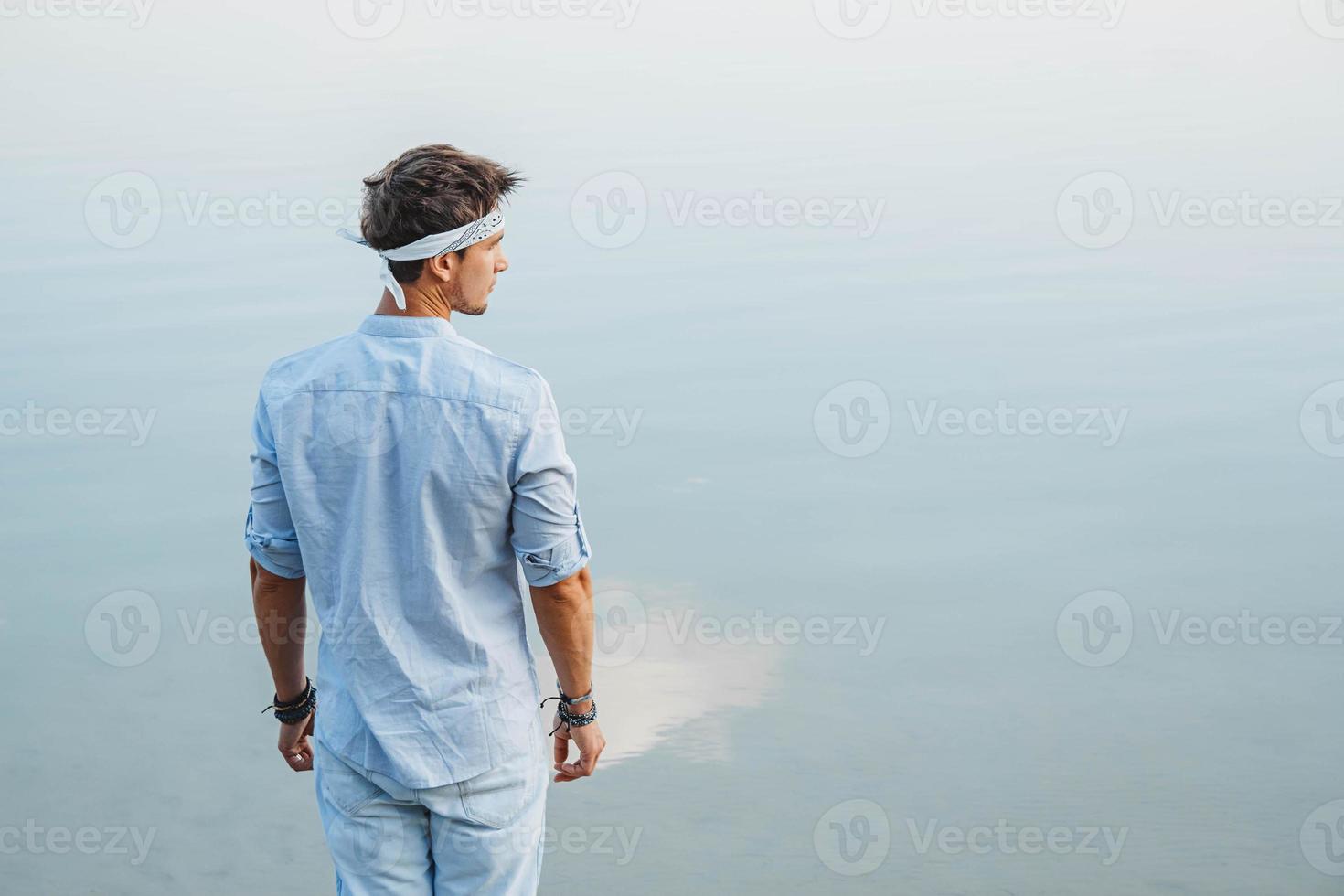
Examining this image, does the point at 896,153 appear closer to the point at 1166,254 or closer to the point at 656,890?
the point at 1166,254

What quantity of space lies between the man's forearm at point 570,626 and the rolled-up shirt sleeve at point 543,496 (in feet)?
0.13

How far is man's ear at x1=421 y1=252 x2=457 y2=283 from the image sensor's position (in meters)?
1.54

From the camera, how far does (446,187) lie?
1523mm

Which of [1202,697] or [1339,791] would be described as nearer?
[1339,791]

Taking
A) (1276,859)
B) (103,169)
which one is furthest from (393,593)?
(103,169)

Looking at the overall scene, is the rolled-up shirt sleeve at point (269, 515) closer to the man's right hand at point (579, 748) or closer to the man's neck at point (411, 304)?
the man's neck at point (411, 304)

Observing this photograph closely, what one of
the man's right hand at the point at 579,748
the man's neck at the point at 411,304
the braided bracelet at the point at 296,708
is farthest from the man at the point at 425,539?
the braided bracelet at the point at 296,708

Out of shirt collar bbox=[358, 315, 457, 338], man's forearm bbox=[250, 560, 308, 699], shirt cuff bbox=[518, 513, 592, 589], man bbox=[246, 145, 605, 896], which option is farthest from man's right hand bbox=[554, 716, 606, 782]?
shirt collar bbox=[358, 315, 457, 338]

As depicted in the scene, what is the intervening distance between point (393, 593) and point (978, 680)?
2103 mm

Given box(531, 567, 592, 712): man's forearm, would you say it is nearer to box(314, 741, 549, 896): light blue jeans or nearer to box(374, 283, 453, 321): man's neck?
box(314, 741, 549, 896): light blue jeans

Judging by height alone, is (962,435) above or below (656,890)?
above

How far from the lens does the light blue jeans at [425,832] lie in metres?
1.58

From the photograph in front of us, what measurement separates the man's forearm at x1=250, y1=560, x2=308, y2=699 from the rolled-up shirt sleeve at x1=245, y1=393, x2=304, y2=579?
2cm

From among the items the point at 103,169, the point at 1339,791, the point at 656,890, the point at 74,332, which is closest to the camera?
the point at 656,890
